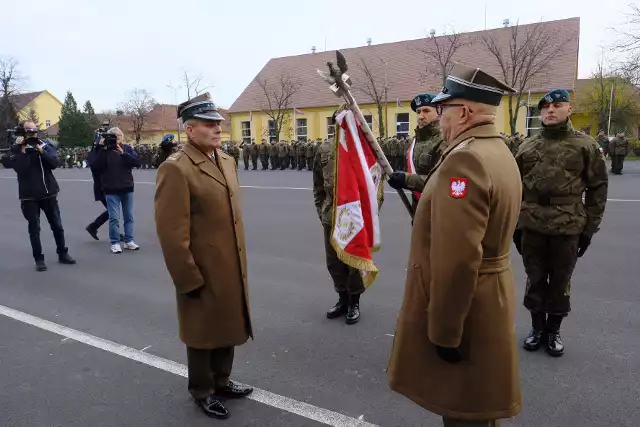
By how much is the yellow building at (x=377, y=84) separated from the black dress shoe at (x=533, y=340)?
94.4ft

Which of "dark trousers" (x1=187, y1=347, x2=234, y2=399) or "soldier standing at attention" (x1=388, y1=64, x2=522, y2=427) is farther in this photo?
"dark trousers" (x1=187, y1=347, x2=234, y2=399)

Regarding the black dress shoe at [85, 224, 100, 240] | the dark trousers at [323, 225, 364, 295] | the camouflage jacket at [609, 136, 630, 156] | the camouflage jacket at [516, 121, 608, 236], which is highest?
the camouflage jacket at [516, 121, 608, 236]

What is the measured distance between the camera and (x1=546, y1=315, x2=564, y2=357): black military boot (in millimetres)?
3980

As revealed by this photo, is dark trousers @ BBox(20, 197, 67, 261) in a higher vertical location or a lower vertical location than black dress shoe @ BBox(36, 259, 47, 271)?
higher

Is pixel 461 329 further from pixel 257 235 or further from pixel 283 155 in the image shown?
pixel 283 155

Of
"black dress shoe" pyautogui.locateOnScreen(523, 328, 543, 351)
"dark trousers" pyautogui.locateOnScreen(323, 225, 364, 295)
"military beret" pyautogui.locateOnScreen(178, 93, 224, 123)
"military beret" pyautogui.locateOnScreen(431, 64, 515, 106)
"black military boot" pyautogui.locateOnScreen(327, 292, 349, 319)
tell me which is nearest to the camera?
"military beret" pyautogui.locateOnScreen(431, 64, 515, 106)

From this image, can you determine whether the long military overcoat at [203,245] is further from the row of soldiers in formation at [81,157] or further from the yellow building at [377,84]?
the row of soldiers in formation at [81,157]

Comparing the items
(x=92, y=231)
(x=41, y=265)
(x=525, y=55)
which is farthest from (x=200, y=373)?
(x=525, y=55)

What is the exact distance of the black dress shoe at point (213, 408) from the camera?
3221mm

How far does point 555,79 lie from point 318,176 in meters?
33.8

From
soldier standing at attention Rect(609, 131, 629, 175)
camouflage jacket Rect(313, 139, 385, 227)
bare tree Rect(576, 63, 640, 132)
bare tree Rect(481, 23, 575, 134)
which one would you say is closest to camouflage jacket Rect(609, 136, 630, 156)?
soldier standing at attention Rect(609, 131, 629, 175)

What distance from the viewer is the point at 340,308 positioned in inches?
197

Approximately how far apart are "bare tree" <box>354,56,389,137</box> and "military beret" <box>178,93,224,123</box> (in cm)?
3445

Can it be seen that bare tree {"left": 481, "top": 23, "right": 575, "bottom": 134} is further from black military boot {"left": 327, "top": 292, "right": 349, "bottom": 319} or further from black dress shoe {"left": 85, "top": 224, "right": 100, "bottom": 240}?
black military boot {"left": 327, "top": 292, "right": 349, "bottom": 319}
